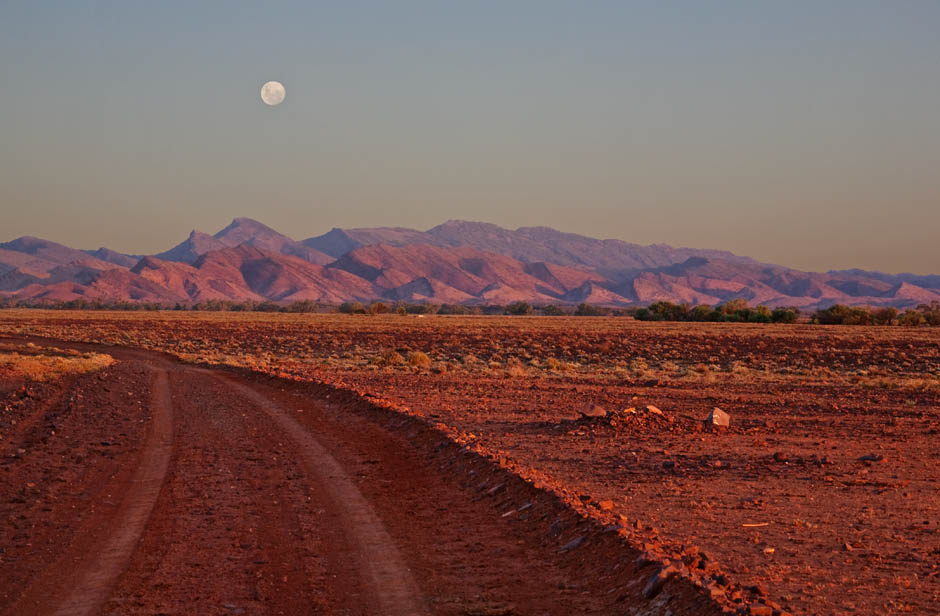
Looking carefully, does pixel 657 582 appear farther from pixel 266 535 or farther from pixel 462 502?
pixel 462 502

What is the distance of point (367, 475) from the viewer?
1314 centimetres

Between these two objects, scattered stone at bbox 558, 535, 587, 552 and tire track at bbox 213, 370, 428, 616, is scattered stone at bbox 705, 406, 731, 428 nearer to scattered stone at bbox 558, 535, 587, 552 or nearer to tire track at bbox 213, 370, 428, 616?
tire track at bbox 213, 370, 428, 616

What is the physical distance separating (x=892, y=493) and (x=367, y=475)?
6717 mm

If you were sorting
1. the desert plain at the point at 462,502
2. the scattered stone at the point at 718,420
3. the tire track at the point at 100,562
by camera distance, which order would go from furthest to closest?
1. the scattered stone at the point at 718,420
2. the desert plain at the point at 462,502
3. the tire track at the point at 100,562

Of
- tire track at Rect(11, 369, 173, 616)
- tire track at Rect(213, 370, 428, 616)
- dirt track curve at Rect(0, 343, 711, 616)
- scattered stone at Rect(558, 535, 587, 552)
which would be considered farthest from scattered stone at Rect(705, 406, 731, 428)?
tire track at Rect(11, 369, 173, 616)

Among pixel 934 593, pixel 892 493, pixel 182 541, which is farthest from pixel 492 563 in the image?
pixel 892 493

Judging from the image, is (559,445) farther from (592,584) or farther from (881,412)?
(881,412)

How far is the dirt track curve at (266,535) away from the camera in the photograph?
738 centimetres

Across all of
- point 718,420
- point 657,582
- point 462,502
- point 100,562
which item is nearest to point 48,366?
point 718,420

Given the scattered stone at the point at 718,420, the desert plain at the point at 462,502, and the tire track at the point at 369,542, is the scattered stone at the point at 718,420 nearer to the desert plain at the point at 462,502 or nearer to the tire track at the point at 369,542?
the desert plain at the point at 462,502

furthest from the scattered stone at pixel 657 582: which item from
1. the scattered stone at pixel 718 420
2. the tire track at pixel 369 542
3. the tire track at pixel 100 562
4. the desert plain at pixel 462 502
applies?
the scattered stone at pixel 718 420

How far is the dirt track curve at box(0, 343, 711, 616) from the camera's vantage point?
291 inches

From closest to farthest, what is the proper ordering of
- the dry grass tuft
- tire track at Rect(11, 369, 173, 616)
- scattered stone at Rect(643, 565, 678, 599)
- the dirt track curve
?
tire track at Rect(11, 369, 173, 616) < scattered stone at Rect(643, 565, 678, 599) < the dirt track curve < the dry grass tuft

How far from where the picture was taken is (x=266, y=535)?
9406 mm
